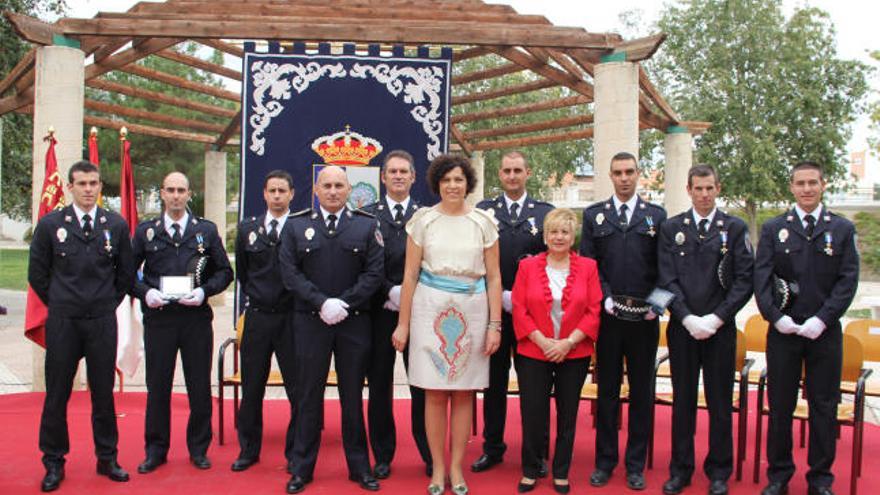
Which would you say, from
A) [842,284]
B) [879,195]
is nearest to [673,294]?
[842,284]

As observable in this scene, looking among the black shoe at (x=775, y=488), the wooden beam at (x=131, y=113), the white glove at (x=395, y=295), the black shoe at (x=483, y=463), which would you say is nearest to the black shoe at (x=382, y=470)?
the black shoe at (x=483, y=463)

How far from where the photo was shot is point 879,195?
1523 inches

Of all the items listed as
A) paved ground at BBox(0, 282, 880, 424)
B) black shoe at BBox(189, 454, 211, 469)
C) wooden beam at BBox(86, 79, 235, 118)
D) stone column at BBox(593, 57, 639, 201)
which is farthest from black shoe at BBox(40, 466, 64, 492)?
wooden beam at BBox(86, 79, 235, 118)

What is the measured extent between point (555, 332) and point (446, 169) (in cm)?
102

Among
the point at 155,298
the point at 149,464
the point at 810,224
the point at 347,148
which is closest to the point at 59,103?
the point at 347,148

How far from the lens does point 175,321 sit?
4988 mm

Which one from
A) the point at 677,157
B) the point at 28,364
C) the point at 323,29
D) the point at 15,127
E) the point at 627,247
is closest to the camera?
the point at 627,247

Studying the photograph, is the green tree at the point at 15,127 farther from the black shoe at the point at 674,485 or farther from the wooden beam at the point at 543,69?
the black shoe at the point at 674,485

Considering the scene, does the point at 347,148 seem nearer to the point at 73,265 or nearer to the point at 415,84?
the point at 415,84

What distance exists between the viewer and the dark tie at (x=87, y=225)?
4.73m

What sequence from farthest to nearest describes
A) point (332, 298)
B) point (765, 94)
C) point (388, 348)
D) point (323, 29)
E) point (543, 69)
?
1. point (765, 94)
2. point (543, 69)
3. point (323, 29)
4. point (388, 348)
5. point (332, 298)

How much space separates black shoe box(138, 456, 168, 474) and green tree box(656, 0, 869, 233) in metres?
18.9

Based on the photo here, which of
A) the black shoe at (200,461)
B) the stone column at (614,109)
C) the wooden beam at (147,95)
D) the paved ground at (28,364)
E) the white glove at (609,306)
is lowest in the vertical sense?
the paved ground at (28,364)

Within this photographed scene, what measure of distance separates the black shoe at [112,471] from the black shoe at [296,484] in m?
0.92
